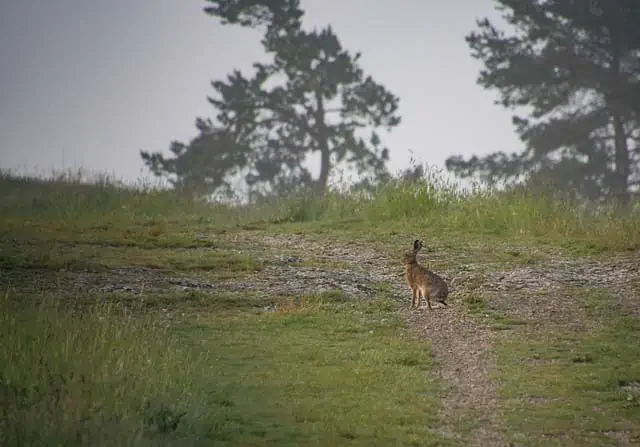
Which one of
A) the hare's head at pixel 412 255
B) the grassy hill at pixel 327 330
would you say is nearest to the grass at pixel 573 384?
Result: the grassy hill at pixel 327 330

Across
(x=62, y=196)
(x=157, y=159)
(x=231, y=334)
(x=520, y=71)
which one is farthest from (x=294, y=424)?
(x=157, y=159)

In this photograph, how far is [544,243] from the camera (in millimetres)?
21062

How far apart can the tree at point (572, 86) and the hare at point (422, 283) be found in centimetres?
2841

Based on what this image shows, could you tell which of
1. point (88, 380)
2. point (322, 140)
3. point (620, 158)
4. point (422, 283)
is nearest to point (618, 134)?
point (620, 158)

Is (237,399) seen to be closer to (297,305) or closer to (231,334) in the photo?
(231,334)

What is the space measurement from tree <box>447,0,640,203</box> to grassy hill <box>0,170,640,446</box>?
A: 1984 centimetres

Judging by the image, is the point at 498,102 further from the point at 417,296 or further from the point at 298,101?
the point at 417,296

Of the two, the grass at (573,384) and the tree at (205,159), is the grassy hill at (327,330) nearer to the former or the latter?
the grass at (573,384)

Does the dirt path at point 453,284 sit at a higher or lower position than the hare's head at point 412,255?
lower

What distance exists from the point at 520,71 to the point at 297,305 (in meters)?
30.8

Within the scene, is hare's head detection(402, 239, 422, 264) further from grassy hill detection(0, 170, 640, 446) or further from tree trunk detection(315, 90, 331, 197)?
tree trunk detection(315, 90, 331, 197)

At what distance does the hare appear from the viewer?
15.1 metres

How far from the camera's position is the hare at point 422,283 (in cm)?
1506

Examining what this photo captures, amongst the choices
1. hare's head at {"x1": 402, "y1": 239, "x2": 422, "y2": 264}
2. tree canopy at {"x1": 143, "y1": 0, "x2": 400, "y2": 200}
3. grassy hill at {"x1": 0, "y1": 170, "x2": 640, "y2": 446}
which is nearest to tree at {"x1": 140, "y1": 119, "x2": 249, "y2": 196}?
tree canopy at {"x1": 143, "y1": 0, "x2": 400, "y2": 200}
